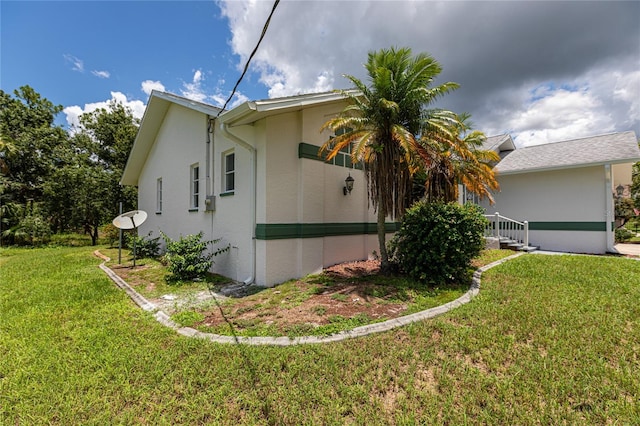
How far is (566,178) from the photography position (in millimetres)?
11312

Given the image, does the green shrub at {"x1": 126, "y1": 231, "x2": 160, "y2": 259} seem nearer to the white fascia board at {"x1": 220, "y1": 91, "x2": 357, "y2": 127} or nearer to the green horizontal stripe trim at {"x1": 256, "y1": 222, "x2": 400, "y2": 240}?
the green horizontal stripe trim at {"x1": 256, "y1": 222, "x2": 400, "y2": 240}

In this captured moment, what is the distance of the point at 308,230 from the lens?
739cm

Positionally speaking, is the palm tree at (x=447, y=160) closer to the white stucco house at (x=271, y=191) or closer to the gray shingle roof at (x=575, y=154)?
the white stucco house at (x=271, y=191)

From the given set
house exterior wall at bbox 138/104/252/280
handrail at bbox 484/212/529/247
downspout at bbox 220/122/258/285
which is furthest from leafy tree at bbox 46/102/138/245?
handrail at bbox 484/212/529/247

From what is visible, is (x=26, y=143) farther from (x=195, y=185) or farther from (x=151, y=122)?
(x=195, y=185)

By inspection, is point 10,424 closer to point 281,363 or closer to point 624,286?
point 281,363

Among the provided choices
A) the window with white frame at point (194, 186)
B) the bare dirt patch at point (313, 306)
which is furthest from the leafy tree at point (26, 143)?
the bare dirt patch at point (313, 306)

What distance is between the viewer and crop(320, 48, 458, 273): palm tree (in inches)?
256

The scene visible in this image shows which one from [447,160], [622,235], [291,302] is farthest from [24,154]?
[622,235]

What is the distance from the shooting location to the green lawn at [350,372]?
2574 millimetres

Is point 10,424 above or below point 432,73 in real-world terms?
below

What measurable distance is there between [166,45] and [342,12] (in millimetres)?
4448

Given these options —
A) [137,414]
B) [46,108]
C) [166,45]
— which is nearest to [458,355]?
[137,414]

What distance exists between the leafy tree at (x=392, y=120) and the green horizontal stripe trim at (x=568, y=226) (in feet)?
26.8
